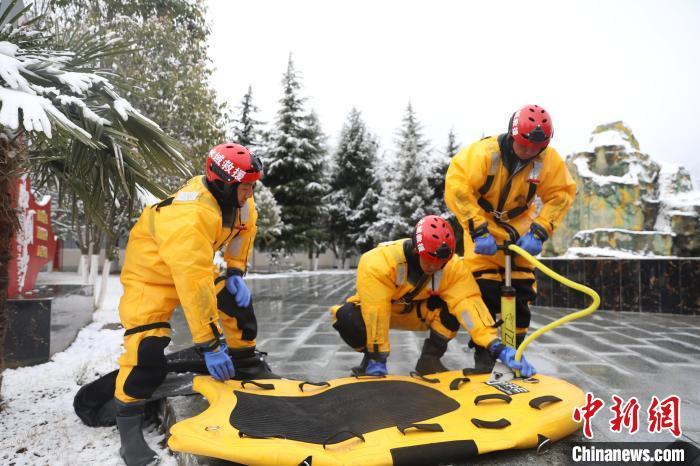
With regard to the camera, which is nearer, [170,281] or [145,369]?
[145,369]

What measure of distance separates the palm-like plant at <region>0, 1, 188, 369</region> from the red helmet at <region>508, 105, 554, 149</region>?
2.19 m

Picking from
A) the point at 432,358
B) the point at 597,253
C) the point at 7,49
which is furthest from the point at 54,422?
the point at 597,253

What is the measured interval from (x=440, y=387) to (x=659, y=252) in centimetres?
1046

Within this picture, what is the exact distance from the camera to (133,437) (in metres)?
2.34

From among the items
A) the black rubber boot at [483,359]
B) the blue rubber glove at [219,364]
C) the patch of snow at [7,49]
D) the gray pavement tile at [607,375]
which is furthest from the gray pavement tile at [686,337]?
the patch of snow at [7,49]

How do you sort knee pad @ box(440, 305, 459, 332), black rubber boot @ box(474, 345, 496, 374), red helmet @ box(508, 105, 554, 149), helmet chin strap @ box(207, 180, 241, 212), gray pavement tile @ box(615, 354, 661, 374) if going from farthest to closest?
gray pavement tile @ box(615, 354, 661, 374) < knee pad @ box(440, 305, 459, 332) < black rubber boot @ box(474, 345, 496, 374) < red helmet @ box(508, 105, 554, 149) < helmet chin strap @ box(207, 180, 241, 212)

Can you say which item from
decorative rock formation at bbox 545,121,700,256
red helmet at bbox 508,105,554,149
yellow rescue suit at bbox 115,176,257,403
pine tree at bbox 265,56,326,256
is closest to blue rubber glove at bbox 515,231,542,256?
red helmet at bbox 508,105,554,149

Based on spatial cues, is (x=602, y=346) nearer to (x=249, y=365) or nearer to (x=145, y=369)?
(x=249, y=365)

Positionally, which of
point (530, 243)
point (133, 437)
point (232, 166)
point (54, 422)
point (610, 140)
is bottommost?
point (54, 422)

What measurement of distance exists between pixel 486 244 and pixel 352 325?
113 cm

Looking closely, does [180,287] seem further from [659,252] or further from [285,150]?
[285,150]

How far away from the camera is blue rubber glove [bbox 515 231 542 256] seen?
9.98 ft

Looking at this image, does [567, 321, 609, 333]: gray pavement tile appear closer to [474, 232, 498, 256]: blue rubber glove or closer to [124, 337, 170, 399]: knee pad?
[474, 232, 498, 256]: blue rubber glove

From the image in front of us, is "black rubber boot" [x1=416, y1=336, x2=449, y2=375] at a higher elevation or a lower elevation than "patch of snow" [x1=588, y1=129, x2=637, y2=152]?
lower
